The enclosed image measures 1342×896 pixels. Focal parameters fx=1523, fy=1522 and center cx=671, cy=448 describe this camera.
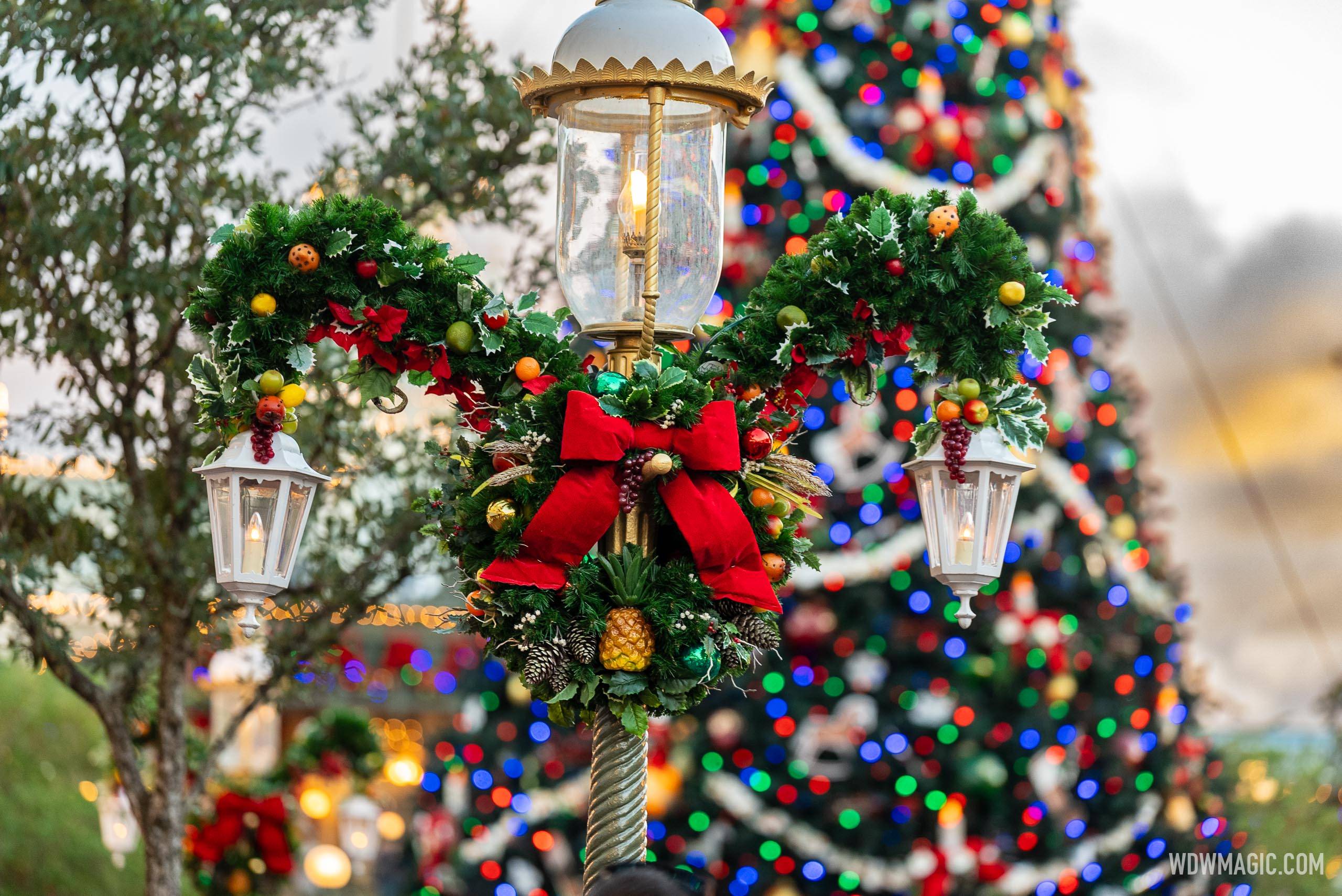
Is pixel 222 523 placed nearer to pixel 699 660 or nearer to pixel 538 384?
pixel 538 384

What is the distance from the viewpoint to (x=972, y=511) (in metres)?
3.33

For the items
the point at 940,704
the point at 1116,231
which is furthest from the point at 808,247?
the point at 1116,231

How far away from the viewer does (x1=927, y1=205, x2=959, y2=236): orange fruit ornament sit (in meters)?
3.31

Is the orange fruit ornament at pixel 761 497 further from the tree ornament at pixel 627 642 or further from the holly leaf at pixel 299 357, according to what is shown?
the holly leaf at pixel 299 357

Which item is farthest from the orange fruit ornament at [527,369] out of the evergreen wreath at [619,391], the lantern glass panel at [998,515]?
the lantern glass panel at [998,515]

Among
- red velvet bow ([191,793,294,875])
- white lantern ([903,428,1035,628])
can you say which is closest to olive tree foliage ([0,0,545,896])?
red velvet bow ([191,793,294,875])

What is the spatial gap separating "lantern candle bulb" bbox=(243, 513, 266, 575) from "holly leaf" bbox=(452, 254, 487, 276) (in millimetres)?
696

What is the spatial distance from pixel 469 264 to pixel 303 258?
0.36m

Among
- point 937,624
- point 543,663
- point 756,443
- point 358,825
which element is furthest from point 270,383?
point 358,825

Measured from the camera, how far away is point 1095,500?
22.5 ft

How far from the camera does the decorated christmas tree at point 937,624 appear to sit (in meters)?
6.48

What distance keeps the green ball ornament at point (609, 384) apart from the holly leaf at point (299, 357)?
642 mm

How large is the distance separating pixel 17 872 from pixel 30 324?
5131 millimetres
